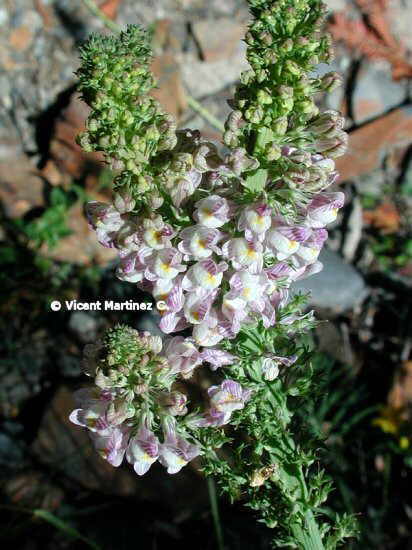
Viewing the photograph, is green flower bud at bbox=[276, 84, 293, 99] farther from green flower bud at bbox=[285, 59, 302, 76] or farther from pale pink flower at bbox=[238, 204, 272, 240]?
pale pink flower at bbox=[238, 204, 272, 240]

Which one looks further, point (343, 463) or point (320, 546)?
point (343, 463)

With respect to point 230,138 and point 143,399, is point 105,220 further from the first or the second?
point 143,399

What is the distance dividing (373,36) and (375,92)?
755mm

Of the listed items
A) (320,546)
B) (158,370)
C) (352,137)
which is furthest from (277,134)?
(352,137)

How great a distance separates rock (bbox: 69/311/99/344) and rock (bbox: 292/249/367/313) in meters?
1.88

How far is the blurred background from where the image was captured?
4.70m

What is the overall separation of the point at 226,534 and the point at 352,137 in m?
4.32

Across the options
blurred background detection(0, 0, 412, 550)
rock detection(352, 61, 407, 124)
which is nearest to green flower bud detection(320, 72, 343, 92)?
blurred background detection(0, 0, 412, 550)

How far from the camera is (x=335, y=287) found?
5.97 metres

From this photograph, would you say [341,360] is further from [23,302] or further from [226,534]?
[23,302]

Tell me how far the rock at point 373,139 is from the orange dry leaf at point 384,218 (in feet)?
1.56

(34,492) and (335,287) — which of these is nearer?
(34,492)

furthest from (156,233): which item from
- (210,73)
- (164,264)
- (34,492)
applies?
(210,73)

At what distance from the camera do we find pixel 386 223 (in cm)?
668
